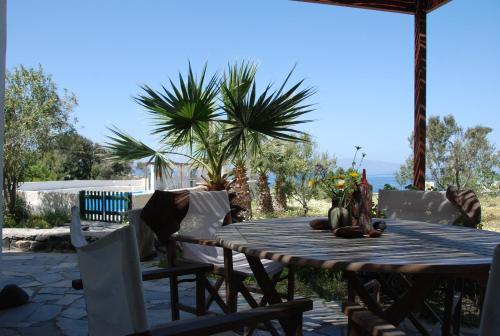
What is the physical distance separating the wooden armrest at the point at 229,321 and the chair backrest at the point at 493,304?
58 centimetres

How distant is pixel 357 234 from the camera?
204cm

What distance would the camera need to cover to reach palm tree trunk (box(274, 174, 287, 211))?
10.5m

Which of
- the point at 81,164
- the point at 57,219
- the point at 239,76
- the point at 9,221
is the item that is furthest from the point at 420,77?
the point at 81,164

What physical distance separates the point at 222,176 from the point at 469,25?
12149mm

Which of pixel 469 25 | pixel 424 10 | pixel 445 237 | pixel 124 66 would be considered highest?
pixel 124 66

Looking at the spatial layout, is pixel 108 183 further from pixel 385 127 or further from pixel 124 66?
pixel 385 127

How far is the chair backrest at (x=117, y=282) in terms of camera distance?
103 centimetres

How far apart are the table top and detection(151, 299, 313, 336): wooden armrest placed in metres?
0.19

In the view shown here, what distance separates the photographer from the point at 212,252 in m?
3.10

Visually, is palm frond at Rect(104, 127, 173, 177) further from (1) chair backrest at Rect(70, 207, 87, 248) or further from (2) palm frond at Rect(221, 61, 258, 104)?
(1) chair backrest at Rect(70, 207, 87, 248)

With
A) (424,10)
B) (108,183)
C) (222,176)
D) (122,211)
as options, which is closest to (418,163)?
(424,10)

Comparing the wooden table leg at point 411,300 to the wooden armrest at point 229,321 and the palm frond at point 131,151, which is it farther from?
the palm frond at point 131,151

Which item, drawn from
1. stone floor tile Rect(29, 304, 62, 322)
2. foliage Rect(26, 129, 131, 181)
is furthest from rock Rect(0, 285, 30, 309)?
foliage Rect(26, 129, 131, 181)

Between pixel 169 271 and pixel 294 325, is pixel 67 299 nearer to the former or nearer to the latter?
pixel 169 271
